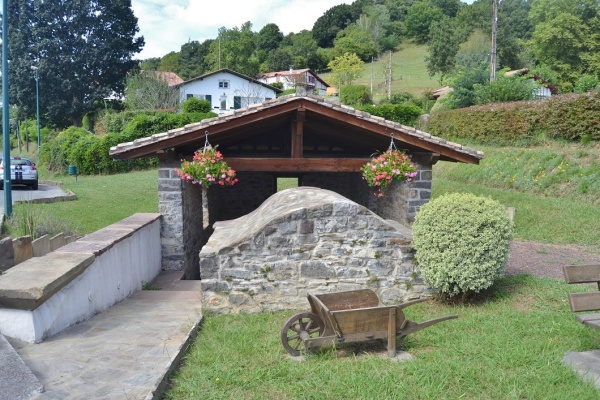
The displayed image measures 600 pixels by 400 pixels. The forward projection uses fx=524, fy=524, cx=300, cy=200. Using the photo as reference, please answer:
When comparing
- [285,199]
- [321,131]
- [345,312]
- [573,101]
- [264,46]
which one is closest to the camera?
[345,312]

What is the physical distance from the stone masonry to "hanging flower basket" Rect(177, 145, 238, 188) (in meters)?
2.60

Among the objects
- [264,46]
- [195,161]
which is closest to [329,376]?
[195,161]

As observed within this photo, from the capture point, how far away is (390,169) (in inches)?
343

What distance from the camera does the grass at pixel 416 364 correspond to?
3.88 m

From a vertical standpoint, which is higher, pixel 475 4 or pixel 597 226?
pixel 475 4

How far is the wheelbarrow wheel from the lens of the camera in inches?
179

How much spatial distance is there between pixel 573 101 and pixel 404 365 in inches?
560

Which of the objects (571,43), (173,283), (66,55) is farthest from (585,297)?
(66,55)

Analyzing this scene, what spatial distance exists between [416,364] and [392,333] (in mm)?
335

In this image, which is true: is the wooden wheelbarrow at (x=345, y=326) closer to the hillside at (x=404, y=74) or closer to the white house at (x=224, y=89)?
the white house at (x=224, y=89)

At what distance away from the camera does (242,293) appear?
6.00 m

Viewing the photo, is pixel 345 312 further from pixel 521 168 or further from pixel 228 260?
pixel 521 168

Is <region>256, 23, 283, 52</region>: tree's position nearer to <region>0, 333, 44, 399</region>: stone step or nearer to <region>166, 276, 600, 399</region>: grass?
<region>166, 276, 600, 399</region>: grass

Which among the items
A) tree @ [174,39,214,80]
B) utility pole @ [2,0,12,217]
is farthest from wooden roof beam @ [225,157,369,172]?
tree @ [174,39,214,80]
